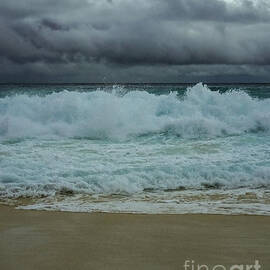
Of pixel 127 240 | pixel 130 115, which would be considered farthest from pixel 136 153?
pixel 127 240

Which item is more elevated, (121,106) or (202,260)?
(121,106)

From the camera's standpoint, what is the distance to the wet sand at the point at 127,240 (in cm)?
374

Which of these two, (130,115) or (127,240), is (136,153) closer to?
(130,115)

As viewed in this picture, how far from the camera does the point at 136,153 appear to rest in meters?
9.62

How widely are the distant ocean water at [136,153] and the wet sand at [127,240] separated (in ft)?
1.65

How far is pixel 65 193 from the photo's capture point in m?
6.62

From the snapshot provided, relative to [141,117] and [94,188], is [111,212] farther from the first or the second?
[141,117]

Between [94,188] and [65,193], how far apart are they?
489mm

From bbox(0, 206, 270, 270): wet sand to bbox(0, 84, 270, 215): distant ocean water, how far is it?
1.65ft

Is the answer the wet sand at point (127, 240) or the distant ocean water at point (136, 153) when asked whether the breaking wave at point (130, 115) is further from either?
the wet sand at point (127, 240)

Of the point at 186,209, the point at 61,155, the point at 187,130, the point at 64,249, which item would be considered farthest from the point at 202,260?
the point at 187,130

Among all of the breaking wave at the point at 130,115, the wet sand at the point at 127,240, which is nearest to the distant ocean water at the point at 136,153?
the breaking wave at the point at 130,115

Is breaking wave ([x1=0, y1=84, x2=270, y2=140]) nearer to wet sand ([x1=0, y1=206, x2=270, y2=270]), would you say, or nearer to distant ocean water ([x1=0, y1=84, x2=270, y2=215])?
distant ocean water ([x1=0, y1=84, x2=270, y2=215])

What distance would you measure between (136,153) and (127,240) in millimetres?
5371
